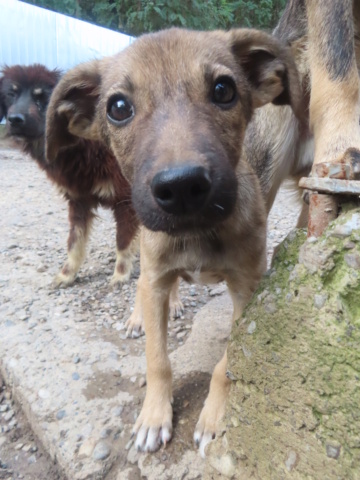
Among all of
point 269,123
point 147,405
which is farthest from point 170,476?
point 269,123

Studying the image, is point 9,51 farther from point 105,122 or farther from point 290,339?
point 290,339

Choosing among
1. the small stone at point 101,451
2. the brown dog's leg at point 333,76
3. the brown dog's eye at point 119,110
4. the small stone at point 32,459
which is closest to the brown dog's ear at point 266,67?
the brown dog's leg at point 333,76

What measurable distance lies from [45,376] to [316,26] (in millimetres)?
2638

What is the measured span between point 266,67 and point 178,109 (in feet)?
2.77

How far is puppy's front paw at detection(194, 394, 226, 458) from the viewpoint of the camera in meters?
2.14

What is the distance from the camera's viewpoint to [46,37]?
13.5 metres

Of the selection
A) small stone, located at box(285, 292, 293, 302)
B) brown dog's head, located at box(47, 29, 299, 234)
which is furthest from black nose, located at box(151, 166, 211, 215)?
small stone, located at box(285, 292, 293, 302)

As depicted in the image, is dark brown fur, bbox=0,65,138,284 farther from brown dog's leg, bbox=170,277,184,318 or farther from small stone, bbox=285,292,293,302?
small stone, bbox=285,292,293,302

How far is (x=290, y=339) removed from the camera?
4.77 feet

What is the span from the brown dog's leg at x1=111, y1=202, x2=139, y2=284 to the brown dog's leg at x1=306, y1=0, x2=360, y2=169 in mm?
2432

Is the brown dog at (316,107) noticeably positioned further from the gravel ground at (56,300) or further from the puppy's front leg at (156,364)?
the gravel ground at (56,300)

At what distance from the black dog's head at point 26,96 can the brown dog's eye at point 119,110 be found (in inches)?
100

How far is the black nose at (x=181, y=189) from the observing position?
1.49 m

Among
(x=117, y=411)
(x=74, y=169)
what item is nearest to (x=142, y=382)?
(x=117, y=411)
